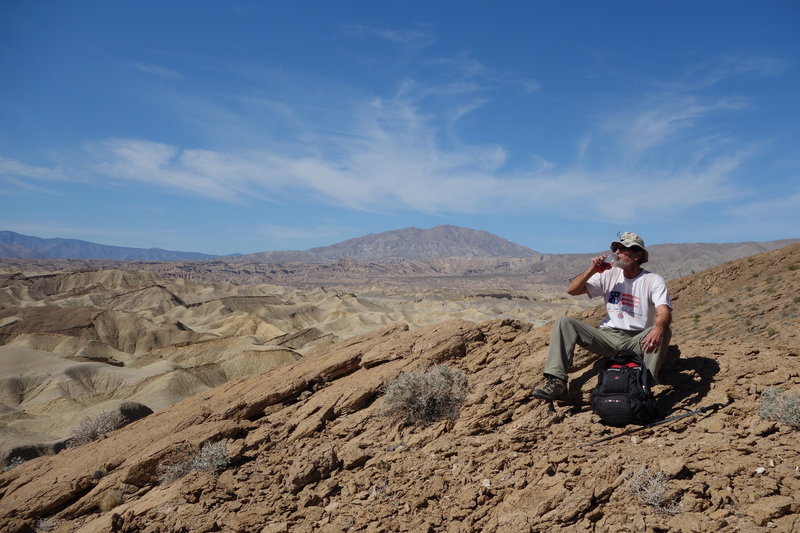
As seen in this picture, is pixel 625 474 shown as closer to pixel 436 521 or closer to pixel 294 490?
pixel 436 521

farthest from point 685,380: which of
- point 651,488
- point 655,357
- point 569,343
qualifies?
point 651,488

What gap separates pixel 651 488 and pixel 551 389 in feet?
4.64

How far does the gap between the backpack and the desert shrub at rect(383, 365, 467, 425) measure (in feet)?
5.07

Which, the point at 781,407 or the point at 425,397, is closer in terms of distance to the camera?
the point at 781,407

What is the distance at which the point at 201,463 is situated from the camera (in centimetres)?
519

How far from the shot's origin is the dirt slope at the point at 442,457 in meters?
3.21

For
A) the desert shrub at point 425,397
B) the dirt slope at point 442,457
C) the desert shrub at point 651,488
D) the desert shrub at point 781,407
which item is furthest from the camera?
the desert shrub at point 425,397

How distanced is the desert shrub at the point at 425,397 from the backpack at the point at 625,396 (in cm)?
155

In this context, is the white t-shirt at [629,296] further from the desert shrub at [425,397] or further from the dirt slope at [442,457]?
the desert shrub at [425,397]

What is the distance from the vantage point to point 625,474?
3359mm

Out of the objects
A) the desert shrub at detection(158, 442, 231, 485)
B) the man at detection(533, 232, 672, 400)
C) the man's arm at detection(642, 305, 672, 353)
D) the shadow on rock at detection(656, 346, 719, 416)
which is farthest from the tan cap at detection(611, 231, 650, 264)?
the desert shrub at detection(158, 442, 231, 485)

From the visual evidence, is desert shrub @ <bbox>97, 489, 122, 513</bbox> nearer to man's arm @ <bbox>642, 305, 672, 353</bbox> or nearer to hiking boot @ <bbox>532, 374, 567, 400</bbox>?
hiking boot @ <bbox>532, 374, 567, 400</bbox>

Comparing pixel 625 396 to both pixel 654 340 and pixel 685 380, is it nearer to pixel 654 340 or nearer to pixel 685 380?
pixel 654 340

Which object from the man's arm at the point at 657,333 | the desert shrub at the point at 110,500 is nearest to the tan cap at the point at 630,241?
the man's arm at the point at 657,333
